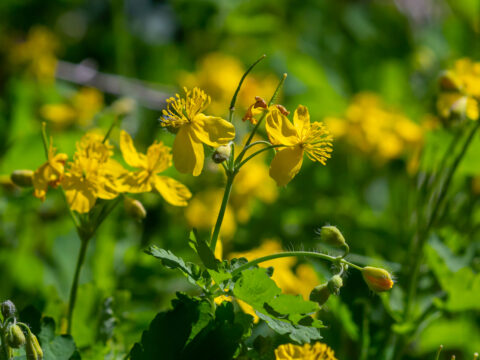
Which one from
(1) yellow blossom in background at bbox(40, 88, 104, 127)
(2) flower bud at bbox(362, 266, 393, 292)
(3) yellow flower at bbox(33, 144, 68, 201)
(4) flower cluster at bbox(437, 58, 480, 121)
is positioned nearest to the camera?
(2) flower bud at bbox(362, 266, 393, 292)

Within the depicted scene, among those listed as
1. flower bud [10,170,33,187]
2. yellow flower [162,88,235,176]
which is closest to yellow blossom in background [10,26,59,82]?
flower bud [10,170,33,187]

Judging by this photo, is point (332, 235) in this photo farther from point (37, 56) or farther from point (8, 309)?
point (37, 56)

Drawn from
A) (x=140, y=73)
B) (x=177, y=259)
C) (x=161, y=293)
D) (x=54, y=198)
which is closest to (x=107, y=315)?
(x=177, y=259)

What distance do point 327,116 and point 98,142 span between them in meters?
1.57

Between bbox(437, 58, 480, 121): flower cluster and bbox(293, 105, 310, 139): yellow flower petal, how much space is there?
0.53m

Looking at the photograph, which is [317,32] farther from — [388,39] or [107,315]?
[107,315]

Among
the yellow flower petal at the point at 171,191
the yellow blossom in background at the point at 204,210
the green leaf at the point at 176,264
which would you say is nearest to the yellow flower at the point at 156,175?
the yellow flower petal at the point at 171,191

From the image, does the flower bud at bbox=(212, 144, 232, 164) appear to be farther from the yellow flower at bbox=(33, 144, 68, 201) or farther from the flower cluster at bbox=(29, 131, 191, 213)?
the yellow flower at bbox=(33, 144, 68, 201)

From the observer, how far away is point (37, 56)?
2676 millimetres

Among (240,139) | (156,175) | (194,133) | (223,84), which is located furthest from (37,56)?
(194,133)

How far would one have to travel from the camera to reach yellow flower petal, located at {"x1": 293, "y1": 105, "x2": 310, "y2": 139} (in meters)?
1.05

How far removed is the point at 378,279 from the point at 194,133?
39 cm

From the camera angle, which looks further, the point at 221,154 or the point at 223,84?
the point at 223,84

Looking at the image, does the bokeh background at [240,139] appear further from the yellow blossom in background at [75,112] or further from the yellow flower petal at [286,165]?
the yellow flower petal at [286,165]
